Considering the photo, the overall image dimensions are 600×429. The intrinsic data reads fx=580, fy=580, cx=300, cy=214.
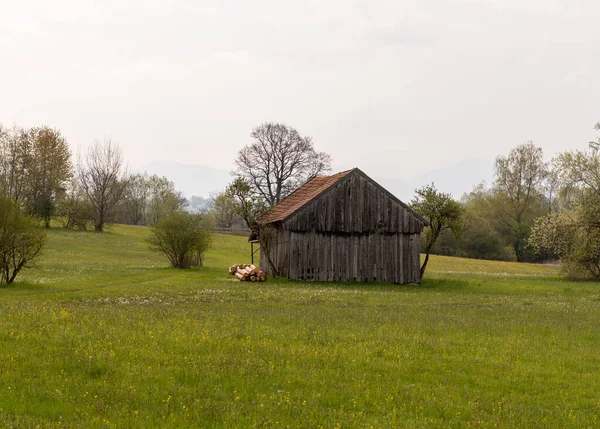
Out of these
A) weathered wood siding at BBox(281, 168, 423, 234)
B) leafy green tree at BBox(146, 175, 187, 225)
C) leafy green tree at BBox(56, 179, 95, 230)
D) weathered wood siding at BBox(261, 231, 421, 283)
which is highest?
leafy green tree at BBox(146, 175, 187, 225)

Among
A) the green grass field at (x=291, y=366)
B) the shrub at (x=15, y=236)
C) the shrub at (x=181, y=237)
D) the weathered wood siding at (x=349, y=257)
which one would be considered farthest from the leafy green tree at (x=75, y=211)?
the green grass field at (x=291, y=366)

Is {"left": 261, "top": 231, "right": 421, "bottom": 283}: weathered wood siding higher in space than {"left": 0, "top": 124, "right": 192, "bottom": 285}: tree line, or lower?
lower

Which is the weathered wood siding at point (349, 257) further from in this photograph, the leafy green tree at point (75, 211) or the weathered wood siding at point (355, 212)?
the leafy green tree at point (75, 211)

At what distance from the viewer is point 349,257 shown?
41812 mm

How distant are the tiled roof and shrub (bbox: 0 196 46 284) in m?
16.0

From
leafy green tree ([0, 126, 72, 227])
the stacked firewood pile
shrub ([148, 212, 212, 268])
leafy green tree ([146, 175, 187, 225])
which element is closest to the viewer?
the stacked firewood pile

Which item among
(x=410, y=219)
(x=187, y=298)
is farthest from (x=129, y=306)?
(x=410, y=219)

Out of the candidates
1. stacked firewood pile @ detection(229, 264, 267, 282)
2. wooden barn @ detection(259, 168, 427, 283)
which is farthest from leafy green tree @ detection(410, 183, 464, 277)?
stacked firewood pile @ detection(229, 264, 267, 282)

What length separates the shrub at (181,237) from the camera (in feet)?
159

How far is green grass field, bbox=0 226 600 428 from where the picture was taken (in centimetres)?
958

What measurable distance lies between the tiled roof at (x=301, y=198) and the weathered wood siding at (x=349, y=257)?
1832 millimetres

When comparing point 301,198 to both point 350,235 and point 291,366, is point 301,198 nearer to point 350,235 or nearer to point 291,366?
A: point 350,235

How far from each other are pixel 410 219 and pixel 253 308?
73.9 feet

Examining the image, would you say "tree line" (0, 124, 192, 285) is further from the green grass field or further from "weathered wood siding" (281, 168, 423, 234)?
the green grass field
